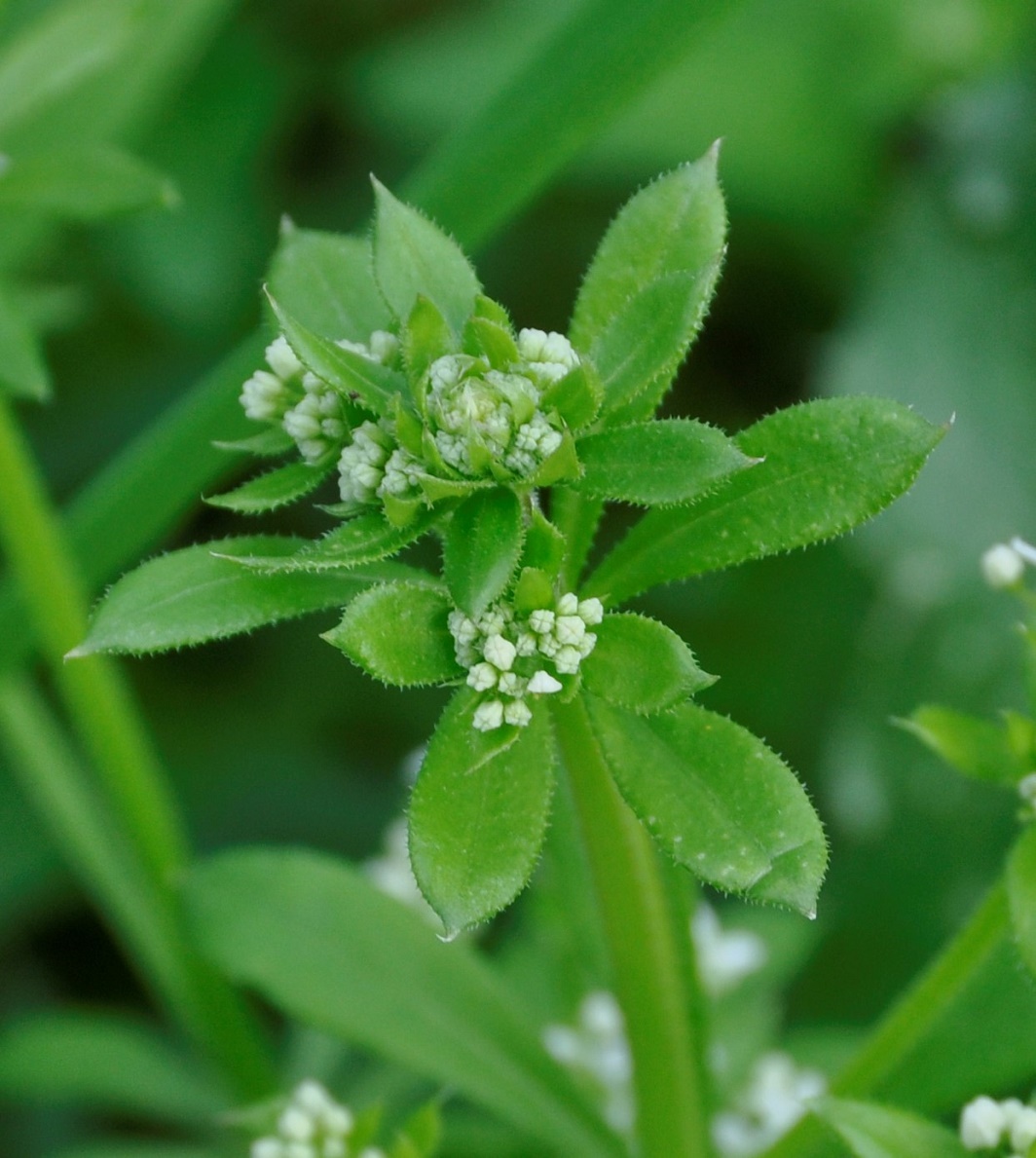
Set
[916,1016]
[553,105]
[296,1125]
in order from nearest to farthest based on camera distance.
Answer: [916,1016]
[296,1125]
[553,105]

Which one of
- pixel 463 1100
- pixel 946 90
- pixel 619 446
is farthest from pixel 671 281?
pixel 946 90

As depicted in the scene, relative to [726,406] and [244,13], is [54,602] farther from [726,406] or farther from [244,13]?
[244,13]

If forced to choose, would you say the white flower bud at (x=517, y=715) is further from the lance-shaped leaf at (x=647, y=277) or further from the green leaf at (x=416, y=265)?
the green leaf at (x=416, y=265)

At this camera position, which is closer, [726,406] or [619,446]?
[619,446]

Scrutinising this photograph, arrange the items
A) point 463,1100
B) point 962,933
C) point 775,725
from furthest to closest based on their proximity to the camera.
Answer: point 775,725 → point 463,1100 → point 962,933

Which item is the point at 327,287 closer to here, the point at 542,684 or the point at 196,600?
the point at 196,600

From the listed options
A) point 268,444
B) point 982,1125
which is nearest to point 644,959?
point 982,1125

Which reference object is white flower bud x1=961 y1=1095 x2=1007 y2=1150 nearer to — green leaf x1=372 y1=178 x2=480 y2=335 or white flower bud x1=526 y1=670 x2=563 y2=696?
white flower bud x1=526 y1=670 x2=563 y2=696
